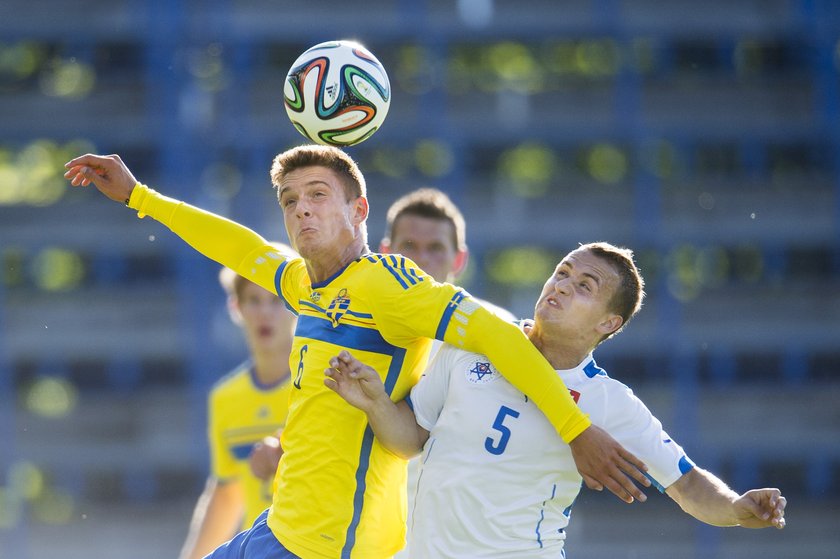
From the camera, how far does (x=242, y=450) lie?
21.7 ft

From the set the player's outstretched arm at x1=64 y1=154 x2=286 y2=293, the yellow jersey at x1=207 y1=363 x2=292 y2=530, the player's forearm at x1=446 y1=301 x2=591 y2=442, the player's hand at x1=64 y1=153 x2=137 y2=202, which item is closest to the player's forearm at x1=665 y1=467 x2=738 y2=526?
the player's forearm at x1=446 y1=301 x2=591 y2=442

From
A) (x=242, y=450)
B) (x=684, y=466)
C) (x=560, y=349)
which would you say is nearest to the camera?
(x=684, y=466)

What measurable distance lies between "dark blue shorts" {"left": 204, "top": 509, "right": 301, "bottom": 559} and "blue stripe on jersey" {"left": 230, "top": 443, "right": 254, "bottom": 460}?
6.05 feet

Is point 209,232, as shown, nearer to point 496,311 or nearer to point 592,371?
point 496,311

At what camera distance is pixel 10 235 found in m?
19.7

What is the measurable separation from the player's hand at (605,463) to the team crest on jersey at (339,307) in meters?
0.98

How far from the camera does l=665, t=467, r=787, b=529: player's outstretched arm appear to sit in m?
4.19

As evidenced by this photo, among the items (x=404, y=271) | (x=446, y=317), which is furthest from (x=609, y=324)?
(x=404, y=271)

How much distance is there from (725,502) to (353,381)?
139 centimetres

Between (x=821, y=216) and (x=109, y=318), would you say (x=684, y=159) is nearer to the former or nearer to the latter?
(x=821, y=216)

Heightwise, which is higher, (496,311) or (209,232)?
(209,232)

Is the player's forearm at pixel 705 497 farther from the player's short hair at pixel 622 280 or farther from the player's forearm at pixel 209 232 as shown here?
the player's forearm at pixel 209 232

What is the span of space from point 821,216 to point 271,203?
9296 mm

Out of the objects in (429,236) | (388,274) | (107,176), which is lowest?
(388,274)
